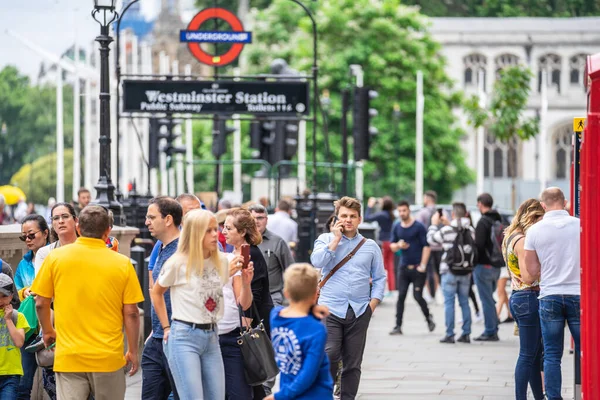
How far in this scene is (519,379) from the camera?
32.9ft

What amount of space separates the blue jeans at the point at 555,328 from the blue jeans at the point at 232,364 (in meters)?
2.52

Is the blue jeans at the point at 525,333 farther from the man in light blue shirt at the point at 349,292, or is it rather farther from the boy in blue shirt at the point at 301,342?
the boy in blue shirt at the point at 301,342

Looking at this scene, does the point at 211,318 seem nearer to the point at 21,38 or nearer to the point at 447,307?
the point at 447,307

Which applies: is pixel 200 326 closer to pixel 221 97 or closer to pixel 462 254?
pixel 462 254

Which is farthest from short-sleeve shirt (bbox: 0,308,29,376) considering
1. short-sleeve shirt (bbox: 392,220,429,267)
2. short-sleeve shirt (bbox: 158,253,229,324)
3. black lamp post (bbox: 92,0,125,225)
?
short-sleeve shirt (bbox: 392,220,429,267)

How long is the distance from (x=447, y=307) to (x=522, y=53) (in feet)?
201

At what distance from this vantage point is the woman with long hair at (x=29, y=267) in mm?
9125

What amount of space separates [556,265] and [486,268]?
22.6 ft

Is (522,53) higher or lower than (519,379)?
higher

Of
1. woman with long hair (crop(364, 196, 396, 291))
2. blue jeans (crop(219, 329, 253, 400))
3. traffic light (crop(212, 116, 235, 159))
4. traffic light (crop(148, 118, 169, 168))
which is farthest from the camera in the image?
traffic light (crop(148, 118, 169, 168))

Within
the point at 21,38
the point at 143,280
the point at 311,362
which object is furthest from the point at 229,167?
the point at 311,362

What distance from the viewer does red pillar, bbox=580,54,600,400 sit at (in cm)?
672

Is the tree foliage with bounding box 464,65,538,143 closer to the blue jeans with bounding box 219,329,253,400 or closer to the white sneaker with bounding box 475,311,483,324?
the white sneaker with bounding box 475,311,483,324

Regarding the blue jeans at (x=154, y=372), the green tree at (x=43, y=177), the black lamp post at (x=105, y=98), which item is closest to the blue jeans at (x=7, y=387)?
the blue jeans at (x=154, y=372)
